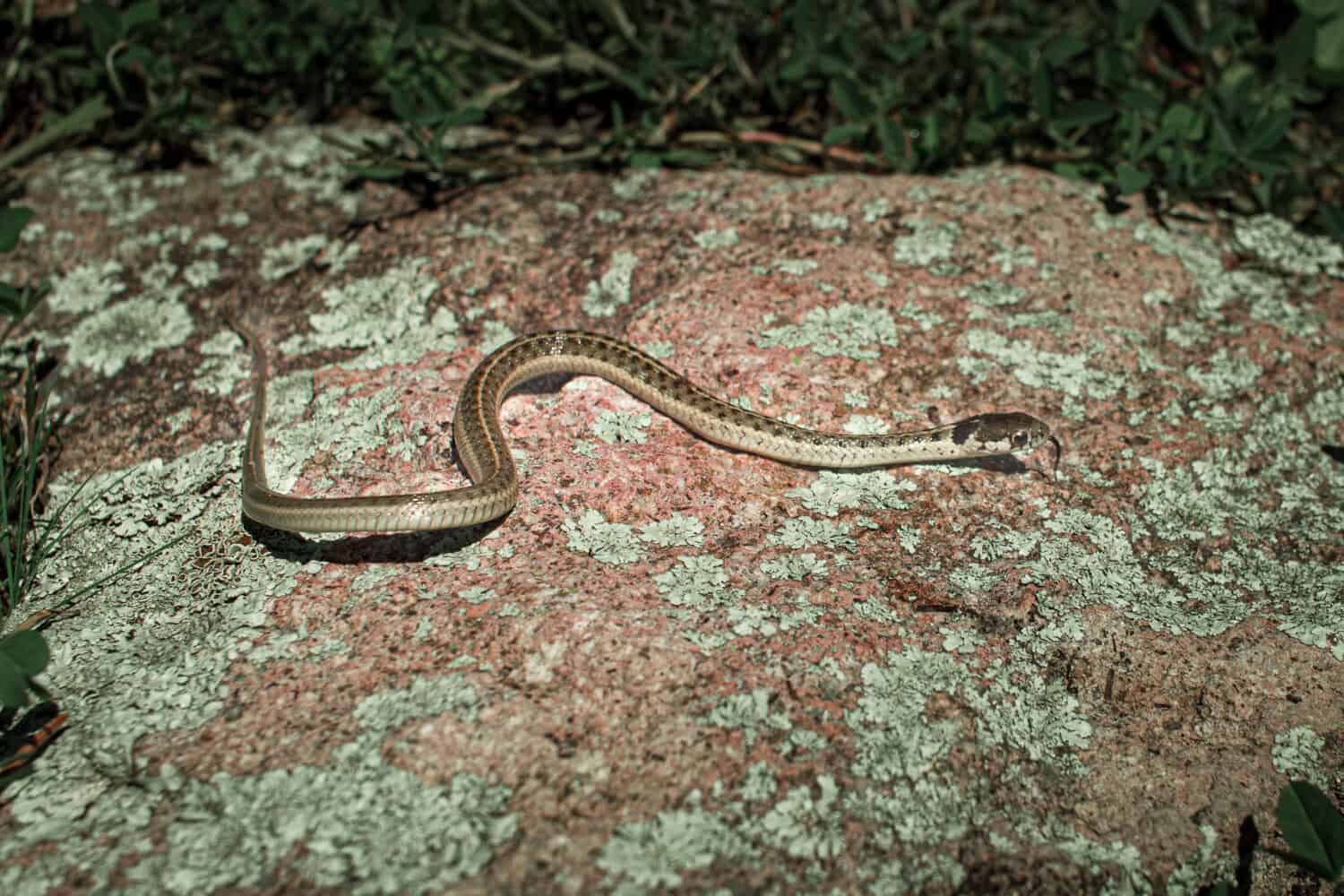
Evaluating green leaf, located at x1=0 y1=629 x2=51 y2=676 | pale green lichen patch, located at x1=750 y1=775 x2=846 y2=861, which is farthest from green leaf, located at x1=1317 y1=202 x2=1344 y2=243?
green leaf, located at x1=0 y1=629 x2=51 y2=676

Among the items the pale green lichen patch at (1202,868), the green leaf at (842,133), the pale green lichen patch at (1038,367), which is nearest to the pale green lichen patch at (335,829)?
the pale green lichen patch at (1202,868)

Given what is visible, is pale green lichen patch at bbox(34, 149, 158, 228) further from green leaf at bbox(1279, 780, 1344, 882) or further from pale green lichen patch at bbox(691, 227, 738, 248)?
green leaf at bbox(1279, 780, 1344, 882)

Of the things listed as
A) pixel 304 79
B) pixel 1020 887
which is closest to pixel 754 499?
pixel 1020 887

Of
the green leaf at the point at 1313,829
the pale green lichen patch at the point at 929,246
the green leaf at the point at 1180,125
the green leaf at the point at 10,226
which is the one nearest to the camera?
the green leaf at the point at 1313,829

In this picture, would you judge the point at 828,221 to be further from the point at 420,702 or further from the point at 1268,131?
the point at 420,702

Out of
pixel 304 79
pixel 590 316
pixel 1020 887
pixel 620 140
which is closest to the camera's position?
pixel 1020 887

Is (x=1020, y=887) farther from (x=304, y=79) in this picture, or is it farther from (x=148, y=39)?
(x=148, y=39)

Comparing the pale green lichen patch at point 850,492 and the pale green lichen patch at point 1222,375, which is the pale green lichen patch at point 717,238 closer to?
the pale green lichen patch at point 850,492
